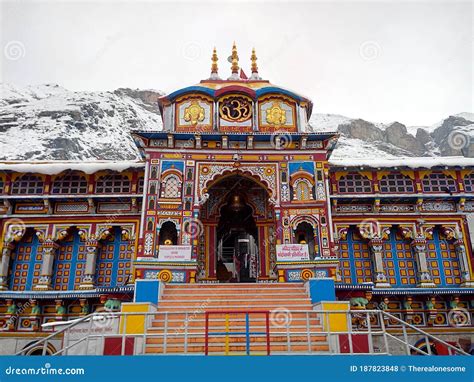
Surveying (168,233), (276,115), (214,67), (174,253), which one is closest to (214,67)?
(214,67)

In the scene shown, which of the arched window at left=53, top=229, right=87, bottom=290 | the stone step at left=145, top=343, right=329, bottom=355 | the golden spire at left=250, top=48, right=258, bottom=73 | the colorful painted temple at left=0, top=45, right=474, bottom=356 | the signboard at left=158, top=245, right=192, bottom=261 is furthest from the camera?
the golden spire at left=250, top=48, right=258, bottom=73

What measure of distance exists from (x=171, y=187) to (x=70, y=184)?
4751 mm

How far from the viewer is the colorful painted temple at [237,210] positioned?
1514 centimetres

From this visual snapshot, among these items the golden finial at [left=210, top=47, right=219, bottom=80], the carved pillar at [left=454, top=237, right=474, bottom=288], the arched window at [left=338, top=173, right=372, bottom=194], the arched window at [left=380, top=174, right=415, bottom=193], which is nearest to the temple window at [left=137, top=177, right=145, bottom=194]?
the golden finial at [left=210, top=47, right=219, bottom=80]

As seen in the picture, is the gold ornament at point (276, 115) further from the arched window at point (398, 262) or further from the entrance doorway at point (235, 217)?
the arched window at point (398, 262)

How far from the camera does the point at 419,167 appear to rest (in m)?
16.7

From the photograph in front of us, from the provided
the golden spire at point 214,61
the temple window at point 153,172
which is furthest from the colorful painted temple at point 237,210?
the golden spire at point 214,61

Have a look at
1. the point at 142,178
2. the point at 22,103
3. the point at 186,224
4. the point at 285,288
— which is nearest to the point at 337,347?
the point at 285,288

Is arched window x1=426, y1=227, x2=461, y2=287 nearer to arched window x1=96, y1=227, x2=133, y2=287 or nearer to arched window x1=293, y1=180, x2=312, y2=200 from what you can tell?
arched window x1=293, y1=180, x2=312, y2=200

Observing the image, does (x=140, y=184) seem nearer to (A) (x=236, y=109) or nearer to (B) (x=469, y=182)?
(A) (x=236, y=109)

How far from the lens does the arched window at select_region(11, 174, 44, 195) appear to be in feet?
54.9

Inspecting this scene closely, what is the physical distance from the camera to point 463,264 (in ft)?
53.4

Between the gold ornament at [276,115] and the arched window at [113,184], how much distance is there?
6.50m

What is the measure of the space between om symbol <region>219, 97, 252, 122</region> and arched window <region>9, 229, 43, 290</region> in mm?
9350
